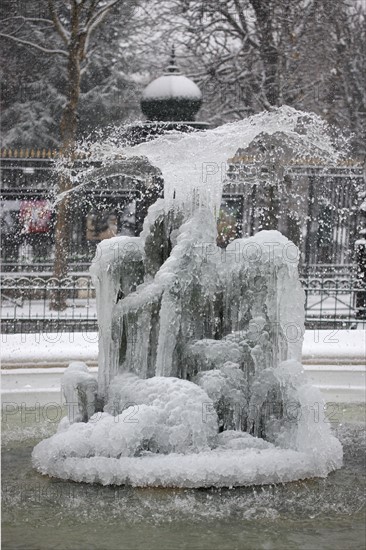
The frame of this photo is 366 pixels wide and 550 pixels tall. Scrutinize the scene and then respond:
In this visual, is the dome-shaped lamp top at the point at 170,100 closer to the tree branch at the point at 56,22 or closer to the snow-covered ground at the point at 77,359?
the snow-covered ground at the point at 77,359

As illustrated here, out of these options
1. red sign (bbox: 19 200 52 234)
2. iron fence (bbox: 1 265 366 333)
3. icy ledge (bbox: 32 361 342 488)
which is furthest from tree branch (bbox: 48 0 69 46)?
icy ledge (bbox: 32 361 342 488)

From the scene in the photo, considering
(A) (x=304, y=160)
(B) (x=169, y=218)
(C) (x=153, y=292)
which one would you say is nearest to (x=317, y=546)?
(C) (x=153, y=292)

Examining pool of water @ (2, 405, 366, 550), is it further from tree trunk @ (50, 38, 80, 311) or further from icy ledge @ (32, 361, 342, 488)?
tree trunk @ (50, 38, 80, 311)

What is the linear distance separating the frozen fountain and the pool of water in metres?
0.36

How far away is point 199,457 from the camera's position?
763 cm

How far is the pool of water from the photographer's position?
255 inches

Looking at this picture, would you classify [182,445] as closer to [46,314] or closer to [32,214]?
[46,314]

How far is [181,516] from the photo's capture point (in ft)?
22.7

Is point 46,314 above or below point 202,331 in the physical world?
below

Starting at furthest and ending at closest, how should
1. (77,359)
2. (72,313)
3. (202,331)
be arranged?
(72,313)
(77,359)
(202,331)

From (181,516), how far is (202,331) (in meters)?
1.91

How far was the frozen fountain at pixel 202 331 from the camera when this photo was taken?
314 inches

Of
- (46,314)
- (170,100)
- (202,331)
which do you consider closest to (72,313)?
(46,314)

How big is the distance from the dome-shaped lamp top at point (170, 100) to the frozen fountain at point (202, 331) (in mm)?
5373
